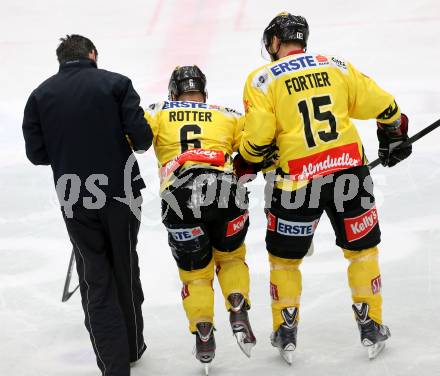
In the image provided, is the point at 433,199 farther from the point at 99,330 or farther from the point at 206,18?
the point at 206,18

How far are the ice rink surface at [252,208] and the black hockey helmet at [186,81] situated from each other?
1.10m

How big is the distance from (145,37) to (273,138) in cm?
470

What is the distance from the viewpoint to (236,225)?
11.9ft

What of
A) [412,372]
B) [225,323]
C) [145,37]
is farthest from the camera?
[145,37]

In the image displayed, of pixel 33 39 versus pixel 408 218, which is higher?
pixel 33 39

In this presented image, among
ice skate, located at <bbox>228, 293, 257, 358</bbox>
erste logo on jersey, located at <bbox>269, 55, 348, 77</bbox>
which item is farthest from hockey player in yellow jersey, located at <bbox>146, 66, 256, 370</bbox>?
erste logo on jersey, located at <bbox>269, 55, 348, 77</bbox>

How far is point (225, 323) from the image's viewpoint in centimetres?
408

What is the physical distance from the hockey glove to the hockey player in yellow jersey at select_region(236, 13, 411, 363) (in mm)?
17

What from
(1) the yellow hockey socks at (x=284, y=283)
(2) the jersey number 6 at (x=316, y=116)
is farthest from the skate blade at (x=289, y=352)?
(2) the jersey number 6 at (x=316, y=116)

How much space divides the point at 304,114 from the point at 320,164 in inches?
8.2

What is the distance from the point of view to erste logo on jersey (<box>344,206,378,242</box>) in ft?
11.7

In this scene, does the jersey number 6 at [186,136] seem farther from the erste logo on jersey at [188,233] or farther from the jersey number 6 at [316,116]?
the jersey number 6 at [316,116]

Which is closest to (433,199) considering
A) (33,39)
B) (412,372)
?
(412,372)

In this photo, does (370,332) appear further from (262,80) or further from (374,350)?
(262,80)
